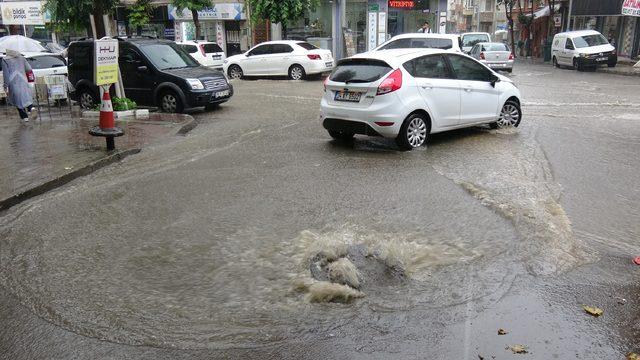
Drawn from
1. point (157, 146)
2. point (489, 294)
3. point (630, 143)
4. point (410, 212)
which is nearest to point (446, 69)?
point (630, 143)

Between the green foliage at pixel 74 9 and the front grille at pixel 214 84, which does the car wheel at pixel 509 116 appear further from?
the green foliage at pixel 74 9

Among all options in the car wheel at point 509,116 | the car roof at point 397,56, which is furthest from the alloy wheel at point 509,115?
the car roof at point 397,56

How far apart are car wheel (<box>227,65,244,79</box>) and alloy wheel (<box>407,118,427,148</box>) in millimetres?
15882

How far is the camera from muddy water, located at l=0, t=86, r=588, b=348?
4234 mm

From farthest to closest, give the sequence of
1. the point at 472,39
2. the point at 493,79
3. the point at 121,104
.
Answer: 1. the point at 472,39
2. the point at 121,104
3. the point at 493,79

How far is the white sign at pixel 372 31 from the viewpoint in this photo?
30.0 metres

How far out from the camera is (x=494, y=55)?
25.6 metres

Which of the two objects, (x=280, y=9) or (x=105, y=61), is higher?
(x=280, y=9)

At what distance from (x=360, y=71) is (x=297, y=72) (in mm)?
14080

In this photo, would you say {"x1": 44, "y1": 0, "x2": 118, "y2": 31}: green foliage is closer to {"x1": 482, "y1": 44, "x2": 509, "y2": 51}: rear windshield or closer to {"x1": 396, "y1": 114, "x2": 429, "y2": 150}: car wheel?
{"x1": 396, "y1": 114, "x2": 429, "y2": 150}: car wheel

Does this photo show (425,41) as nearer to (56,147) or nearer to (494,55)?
(494,55)

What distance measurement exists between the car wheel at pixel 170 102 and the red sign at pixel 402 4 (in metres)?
19.1

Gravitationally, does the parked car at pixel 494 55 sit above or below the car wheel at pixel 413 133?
above

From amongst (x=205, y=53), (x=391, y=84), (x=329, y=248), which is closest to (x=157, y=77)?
(x=391, y=84)
